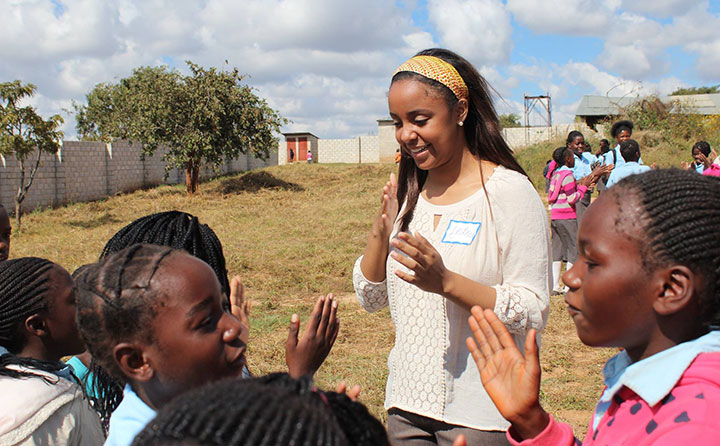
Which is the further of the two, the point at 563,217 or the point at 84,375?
the point at 563,217

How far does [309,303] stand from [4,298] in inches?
218

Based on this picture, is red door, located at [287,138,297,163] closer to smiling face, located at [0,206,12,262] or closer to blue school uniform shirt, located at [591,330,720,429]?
smiling face, located at [0,206,12,262]

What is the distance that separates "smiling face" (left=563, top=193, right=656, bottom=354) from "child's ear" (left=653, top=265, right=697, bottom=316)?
0.02 metres

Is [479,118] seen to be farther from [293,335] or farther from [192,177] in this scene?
[192,177]

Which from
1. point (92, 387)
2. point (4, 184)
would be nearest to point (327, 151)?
point (4, 184)

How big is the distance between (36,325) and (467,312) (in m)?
1.43

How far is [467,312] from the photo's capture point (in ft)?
6.32

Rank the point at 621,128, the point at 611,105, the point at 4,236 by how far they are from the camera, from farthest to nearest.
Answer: the point at 611,105 → the point at 621,128 → the point at 4,236

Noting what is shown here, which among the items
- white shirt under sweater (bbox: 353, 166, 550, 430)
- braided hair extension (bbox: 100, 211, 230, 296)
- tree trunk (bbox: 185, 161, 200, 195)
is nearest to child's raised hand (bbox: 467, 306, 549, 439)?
white shirt under sweater (bbox: 353, 166, 550, 430)

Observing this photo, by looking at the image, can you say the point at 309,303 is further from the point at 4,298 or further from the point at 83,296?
the point at 83,296

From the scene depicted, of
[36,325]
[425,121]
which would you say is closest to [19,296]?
[36,325]

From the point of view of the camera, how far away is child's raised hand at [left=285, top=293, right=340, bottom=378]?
73.6 inches

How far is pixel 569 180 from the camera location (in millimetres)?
7285

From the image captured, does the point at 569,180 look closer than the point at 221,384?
No
